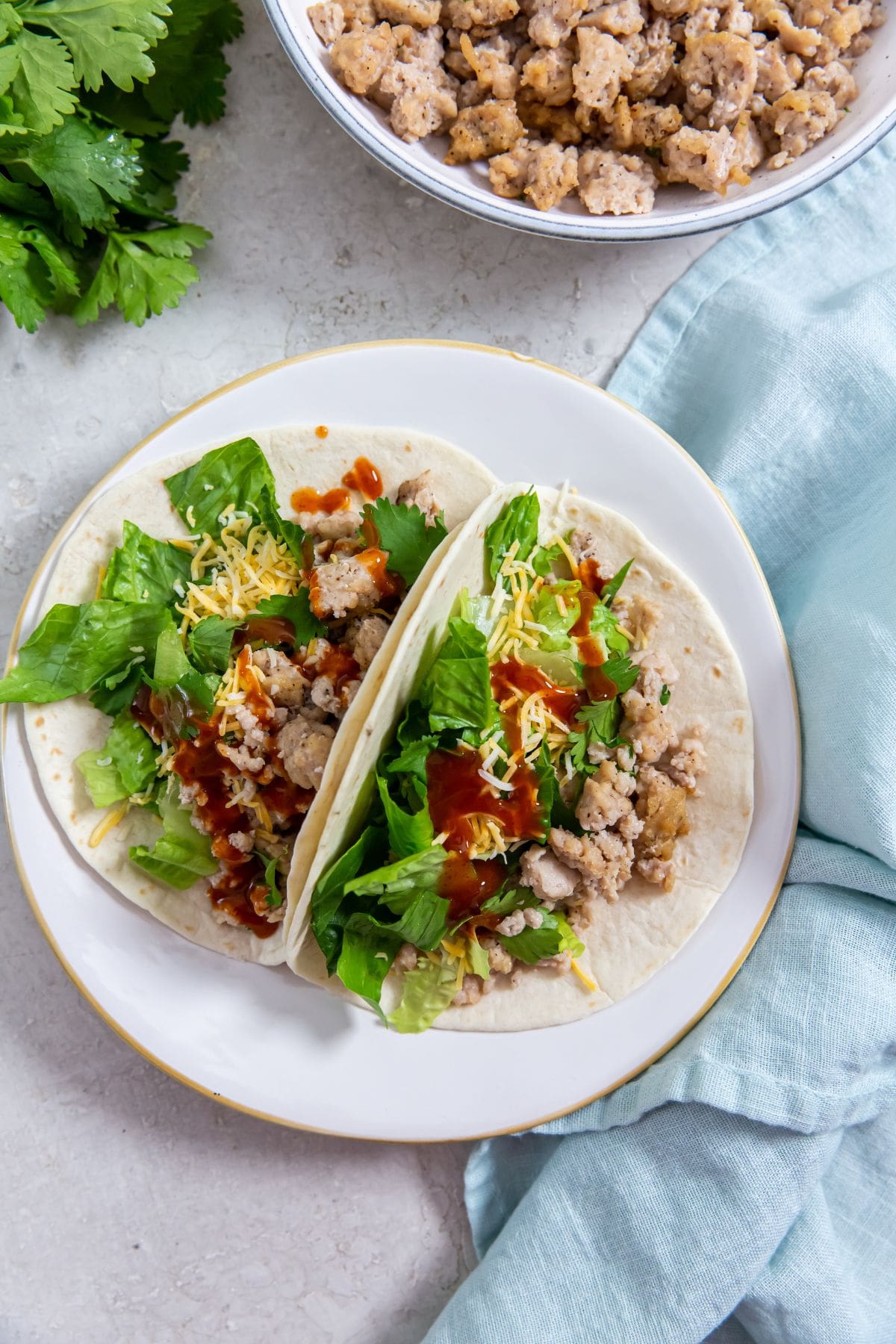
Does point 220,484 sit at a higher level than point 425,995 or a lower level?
higher

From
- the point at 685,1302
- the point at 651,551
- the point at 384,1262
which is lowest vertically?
the point at 384,1262

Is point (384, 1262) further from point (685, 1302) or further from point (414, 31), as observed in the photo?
point (414, 31)

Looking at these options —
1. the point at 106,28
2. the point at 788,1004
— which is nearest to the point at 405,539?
the point at 106,28

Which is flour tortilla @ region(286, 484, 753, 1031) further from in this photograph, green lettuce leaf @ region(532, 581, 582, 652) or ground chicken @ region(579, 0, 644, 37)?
ground chicken @ region(579, 0, 644, 37)

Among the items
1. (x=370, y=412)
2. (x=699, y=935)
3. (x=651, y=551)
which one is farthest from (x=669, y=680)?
(x=370, y=412)

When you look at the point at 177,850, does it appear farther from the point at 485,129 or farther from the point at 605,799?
the point at 485,129

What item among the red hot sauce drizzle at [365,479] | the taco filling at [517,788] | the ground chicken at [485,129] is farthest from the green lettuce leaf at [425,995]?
the ground chicken at [485,129]

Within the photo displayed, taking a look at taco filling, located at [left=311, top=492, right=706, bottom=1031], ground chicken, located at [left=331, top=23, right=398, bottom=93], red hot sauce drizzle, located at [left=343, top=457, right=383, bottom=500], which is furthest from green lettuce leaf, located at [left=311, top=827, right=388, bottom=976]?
ground chicken, located at [left=331, top=23, right=398, bottom=93]
